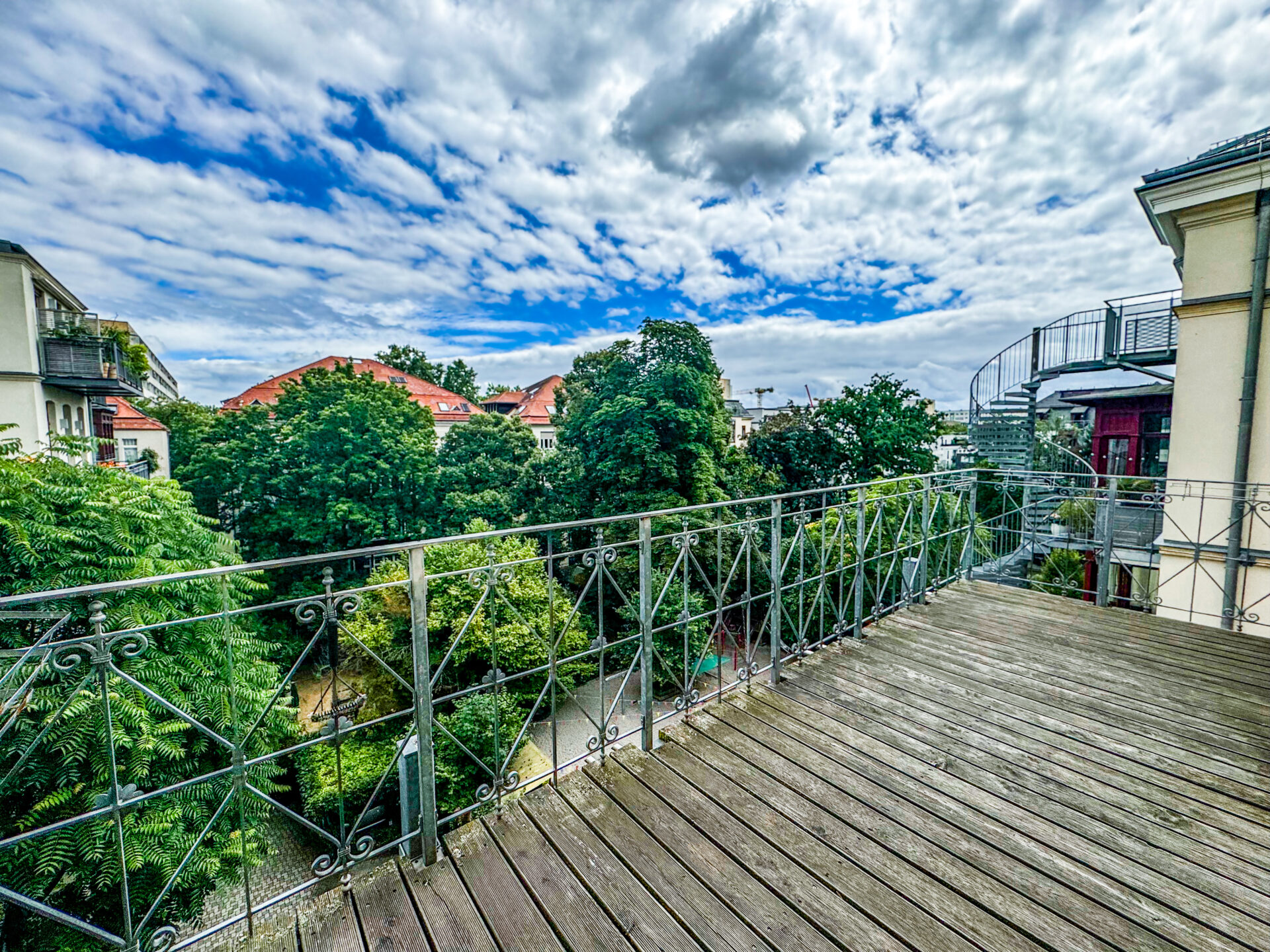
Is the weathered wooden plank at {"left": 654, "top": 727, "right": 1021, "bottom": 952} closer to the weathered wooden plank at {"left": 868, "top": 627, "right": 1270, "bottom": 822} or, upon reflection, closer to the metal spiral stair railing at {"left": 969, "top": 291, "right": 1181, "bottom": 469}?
the weathered wooden plank at {"left": 868, "top": 627, "right": 1270, "bottom": 822}

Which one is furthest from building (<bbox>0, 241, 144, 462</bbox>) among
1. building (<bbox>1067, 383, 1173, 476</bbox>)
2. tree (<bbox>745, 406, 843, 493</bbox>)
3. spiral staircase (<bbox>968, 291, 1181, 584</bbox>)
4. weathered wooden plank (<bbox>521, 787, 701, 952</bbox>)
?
building (<bbox>1067, 383, 1173, 476</bbox>)

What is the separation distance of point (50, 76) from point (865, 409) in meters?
19.5

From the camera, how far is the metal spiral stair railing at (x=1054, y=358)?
9406 mm

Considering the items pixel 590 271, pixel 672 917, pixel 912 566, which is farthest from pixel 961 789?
pixel 590 271

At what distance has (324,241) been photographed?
21125 mm

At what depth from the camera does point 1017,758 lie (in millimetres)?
2441

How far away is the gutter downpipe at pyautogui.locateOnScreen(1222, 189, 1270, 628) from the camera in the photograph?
6172 mm

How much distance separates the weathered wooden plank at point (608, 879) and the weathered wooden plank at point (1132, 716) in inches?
103

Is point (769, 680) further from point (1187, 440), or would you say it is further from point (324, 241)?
point (324, 241)

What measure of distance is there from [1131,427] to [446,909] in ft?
60.4

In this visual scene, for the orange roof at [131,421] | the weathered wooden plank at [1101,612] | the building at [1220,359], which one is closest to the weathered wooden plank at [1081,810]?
the weathered wooden plank at [1101,612]

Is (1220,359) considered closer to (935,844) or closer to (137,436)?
(935,844)

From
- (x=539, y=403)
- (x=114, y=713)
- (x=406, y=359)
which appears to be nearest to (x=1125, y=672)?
(x=114, y=713)

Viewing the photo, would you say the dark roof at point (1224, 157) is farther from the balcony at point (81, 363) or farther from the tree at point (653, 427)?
the balcony at point (81, 363)
